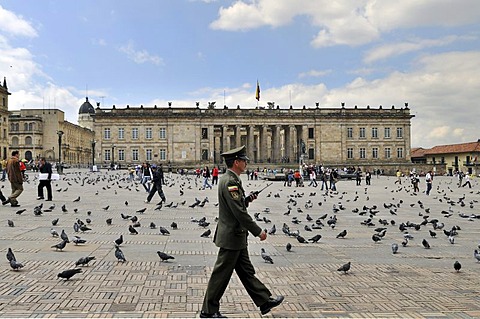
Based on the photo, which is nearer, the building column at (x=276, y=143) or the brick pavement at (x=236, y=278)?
the brick pavement at (x=236, y=278)

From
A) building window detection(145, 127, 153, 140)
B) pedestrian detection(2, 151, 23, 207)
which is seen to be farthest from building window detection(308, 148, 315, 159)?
pedestrian detection(2, 151, 23, 207)

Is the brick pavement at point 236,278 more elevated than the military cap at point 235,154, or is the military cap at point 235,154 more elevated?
the military cap at point 235,154

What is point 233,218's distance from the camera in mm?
5434

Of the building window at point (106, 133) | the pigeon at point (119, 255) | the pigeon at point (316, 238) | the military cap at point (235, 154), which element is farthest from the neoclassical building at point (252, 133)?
the military cap at point (235, 154)

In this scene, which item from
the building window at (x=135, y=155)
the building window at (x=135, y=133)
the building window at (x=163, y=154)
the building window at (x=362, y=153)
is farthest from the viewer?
the building window at (x=362, y=153)

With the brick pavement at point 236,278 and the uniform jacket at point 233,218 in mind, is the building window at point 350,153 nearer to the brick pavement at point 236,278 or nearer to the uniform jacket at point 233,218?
the brick pavement at point 236,278

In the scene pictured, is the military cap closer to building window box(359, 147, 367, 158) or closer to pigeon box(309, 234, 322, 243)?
pigeon box(309, 234, 322, 243)

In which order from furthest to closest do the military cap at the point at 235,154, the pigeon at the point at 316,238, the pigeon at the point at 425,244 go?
the pigeon at the point at 316,238
the pigeon at the point at 425,244
the military cap at the point at 235,154

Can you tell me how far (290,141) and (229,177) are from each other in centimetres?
8370

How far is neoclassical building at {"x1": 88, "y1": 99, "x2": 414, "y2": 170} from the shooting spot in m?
84.8

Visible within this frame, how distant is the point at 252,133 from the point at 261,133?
2.25 metres

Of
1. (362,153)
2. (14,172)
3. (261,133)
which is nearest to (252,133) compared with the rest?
(261,133)

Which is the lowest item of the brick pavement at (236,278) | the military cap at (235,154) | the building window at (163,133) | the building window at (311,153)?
the brick pavement at (236,278)

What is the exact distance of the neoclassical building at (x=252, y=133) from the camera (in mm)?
84812
